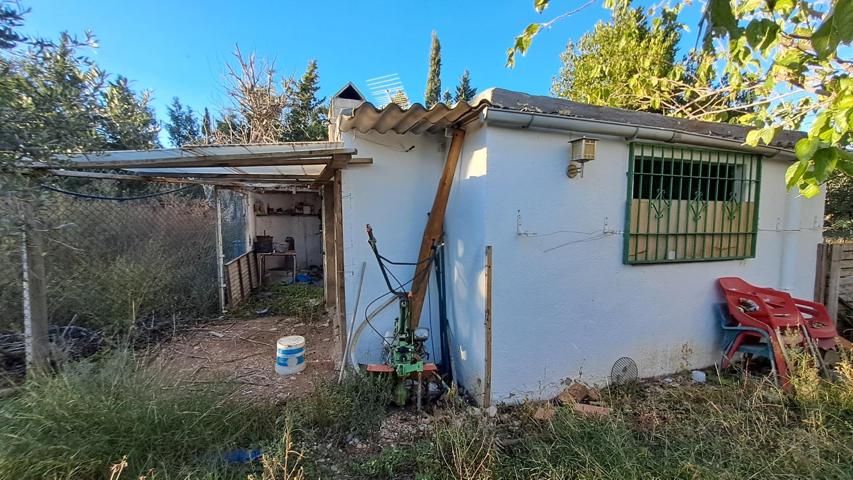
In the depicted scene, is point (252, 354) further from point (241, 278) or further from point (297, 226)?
point (297, 226)

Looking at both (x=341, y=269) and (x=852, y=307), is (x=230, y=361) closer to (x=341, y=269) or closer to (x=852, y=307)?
(x=341, y=269)

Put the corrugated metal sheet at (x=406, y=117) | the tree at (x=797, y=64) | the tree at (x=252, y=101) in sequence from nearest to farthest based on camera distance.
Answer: the tree at (x=797, y=64)
the corrugated metal sheet at (x=406, y=117)
the tree at (x=252, y=101)

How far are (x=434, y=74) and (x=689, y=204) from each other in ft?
71.5

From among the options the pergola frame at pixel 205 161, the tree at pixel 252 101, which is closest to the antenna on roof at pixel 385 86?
the pergola frame at pixel 205 161

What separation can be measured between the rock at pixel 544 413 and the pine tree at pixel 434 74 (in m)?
21.9

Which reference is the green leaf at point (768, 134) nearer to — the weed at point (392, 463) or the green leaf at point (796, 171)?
the green leaf at point (796, 171)

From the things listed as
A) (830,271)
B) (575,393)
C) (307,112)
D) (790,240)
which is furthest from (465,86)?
(575,393)

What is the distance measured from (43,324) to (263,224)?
7506 millimetres

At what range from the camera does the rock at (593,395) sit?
11.9 feet

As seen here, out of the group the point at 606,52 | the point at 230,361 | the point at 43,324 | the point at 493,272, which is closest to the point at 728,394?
the point at 493,272

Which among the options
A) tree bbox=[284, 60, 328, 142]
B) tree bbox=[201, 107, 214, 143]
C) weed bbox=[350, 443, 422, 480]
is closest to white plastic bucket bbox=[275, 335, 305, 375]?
weed bbox=[350, 443, 422, 480]

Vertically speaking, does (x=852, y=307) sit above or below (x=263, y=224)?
below

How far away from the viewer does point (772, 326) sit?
381cm

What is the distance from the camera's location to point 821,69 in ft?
12.4
